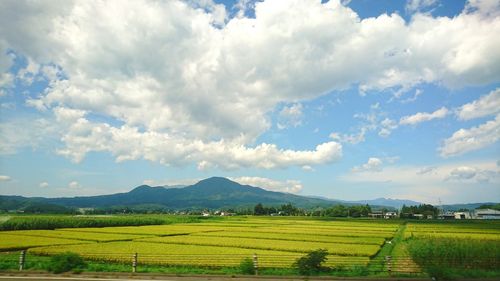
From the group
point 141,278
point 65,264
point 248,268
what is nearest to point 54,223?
point 65,264

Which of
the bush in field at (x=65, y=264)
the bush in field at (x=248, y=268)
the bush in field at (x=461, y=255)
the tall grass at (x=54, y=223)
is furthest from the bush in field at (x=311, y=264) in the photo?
the tall grass at (x=54, y=223)

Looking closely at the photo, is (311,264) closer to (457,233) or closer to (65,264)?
(65,264)

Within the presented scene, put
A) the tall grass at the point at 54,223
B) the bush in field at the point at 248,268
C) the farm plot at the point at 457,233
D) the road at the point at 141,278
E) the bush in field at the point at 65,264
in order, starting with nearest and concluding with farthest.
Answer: the road at the point at 141,278 → the bush in field at the point at 65,264 → the bush in field at the point at 248,268 → the farm plot at the point at 457,233 → the tall grass at the point at 54,223

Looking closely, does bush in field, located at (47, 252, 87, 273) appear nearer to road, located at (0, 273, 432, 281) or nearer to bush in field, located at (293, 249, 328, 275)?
road, located at (0, 273, 432, 281)

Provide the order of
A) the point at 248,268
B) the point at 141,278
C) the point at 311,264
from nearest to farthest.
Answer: the point at 141,278, the point at 311,264, the point at 248,268

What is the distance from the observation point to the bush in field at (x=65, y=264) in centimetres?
1916

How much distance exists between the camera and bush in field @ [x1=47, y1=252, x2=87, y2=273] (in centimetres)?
1916

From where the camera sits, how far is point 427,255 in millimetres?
22859

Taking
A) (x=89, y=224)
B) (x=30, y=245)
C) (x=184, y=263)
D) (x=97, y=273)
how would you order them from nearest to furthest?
(x=97, y=273) → (x=184, y=263) → (x=30, y=245) → (x=89, y=224)

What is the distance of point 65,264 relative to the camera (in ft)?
63.7

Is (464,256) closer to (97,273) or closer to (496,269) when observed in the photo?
(496,269)

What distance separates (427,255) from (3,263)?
26036 mm

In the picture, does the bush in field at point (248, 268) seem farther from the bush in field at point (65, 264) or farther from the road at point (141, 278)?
the bush in field at point (65, 264)

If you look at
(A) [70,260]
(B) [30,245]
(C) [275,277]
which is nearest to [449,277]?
(C) [275,277]
